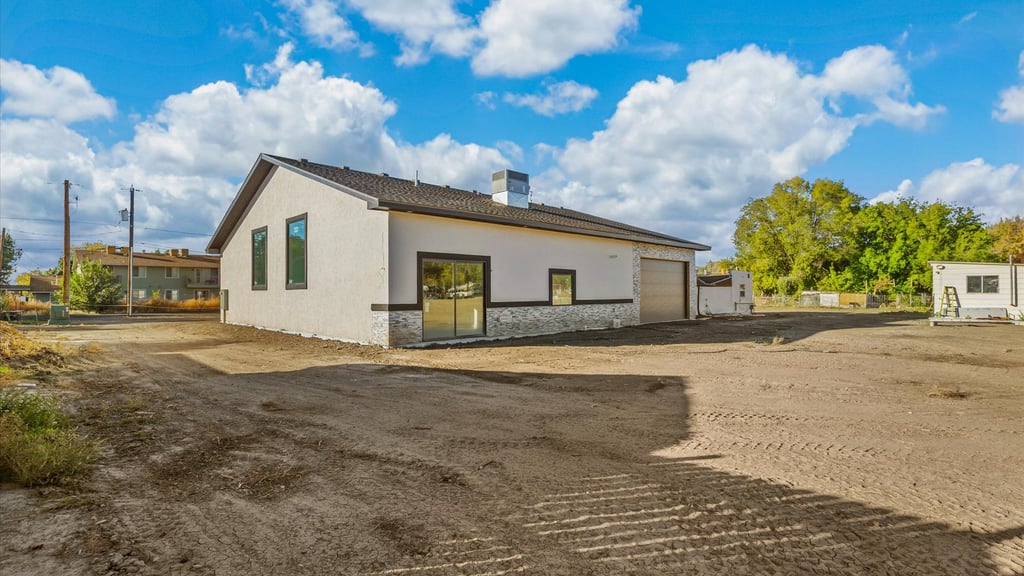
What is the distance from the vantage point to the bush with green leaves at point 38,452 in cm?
352

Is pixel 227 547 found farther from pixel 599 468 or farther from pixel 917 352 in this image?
pixel 917 352

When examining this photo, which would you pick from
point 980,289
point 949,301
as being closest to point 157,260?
point 949,301

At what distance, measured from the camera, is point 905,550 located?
2.77 meters

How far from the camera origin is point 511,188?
17.4 m

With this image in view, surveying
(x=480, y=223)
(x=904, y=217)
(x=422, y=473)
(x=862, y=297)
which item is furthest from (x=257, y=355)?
(x=904, y=217)

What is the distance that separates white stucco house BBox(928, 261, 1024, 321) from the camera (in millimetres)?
20047

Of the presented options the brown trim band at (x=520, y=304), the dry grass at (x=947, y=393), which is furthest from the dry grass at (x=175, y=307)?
the dry grass at (x=947, y=393)

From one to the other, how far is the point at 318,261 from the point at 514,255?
17.8 feet

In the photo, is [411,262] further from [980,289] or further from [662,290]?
[980,289]

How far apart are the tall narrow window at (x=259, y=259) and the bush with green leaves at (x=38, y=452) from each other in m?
13.1

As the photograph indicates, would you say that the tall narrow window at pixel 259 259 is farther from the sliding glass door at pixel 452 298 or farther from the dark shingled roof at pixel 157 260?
the dark shingled roof at pixel 157 260

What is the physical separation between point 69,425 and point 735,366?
959 centimetres

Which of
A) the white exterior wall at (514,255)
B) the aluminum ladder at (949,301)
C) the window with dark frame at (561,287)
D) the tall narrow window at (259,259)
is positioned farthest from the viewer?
the aluminum ladder at (949,301)

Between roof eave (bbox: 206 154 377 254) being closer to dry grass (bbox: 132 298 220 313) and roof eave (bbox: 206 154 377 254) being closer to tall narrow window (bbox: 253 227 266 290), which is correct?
tall narrow window (bbox: 253 227 266 290)
